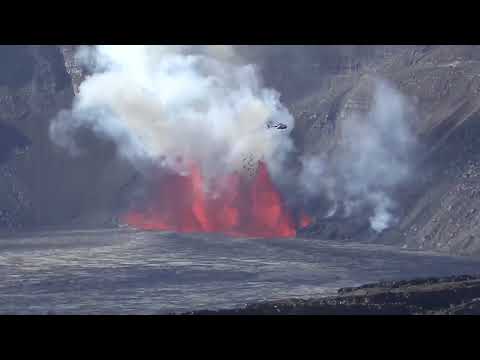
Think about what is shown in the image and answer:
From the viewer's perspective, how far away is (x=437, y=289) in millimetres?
196250

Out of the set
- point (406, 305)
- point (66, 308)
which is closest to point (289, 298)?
point (406, 305)
